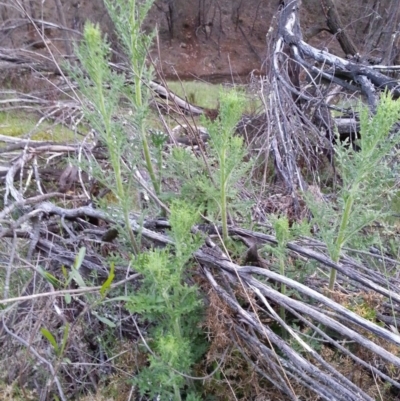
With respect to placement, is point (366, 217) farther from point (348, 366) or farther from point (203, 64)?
point (203, 64)

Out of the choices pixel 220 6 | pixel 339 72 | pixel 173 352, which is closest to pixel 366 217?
pixel 173 352

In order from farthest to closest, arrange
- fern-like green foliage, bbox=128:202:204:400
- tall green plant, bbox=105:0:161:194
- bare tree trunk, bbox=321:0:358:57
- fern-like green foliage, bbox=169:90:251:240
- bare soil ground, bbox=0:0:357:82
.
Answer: bare soil ground, bbox=0:0:357:82 → bare tree trunk, bbox=321:0:358:57 → tall green plant, bbox=105:0:161:194 → fern-like green foliage, bbox=169:90:251:240 → fern-like green foliage, bbox=128:202:204:400

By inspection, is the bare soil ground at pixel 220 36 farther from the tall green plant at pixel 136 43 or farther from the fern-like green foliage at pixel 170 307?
the fern-like green foliage at pixel 170 307

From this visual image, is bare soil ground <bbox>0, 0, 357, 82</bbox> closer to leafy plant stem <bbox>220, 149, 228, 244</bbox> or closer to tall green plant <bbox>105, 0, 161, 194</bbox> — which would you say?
tall green plant <bbox>105, 0, 161, 194</bbox>

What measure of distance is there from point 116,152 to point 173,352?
602 mm

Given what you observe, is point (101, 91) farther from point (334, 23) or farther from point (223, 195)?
point (334, 23)

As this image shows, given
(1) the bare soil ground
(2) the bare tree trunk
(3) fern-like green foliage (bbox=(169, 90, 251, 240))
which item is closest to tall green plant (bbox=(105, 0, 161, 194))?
(3) fern-like green foliage (bbox=(169, 90, 251, 240))

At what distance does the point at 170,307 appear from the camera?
1380mm

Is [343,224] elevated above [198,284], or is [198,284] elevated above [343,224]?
[343,224]

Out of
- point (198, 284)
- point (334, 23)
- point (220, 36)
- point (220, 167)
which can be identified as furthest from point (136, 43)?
point (220, 36)

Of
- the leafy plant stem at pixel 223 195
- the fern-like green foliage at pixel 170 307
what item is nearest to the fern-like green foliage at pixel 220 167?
the leafy plant stem at pixel 223 195

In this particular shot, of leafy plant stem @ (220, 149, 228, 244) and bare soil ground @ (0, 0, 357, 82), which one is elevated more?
leafy plant stem @ (220, 149, 228, 244)

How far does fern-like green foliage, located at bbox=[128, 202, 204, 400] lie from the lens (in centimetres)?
133

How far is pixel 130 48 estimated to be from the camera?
1.59m
